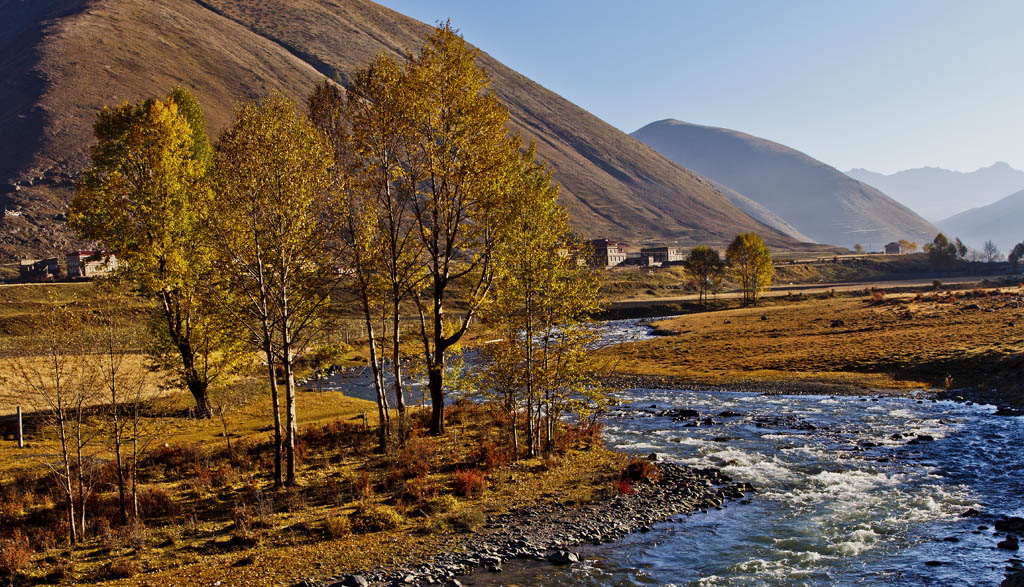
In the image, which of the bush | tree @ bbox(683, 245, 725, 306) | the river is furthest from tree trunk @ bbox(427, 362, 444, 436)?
tree @ bbox(683, 245, 725, 306)

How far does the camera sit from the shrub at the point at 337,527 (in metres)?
18.6

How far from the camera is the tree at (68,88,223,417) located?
3206cm

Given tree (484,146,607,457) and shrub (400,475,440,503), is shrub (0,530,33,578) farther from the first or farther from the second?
tree (484,146,607,457)

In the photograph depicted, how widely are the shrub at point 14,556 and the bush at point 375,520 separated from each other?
8.61 metres

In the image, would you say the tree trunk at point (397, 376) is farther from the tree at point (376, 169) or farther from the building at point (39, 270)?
the building at point (39, 270)

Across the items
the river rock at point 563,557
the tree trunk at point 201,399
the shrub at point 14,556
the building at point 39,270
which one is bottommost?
the river rock at point 563,557

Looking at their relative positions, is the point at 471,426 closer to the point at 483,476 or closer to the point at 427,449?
the point at 427,449

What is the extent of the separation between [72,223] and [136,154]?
4963 mm

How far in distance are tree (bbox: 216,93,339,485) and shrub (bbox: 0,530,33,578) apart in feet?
25.5

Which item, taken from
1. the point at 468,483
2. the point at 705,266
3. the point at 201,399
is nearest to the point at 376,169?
the point at 468,483

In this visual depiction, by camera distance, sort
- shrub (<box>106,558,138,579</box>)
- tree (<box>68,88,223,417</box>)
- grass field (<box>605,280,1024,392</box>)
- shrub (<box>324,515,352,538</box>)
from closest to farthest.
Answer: shrub (<box>106,558,138,579</box>), shrub (<box>324,515,352,538</box>), tree (<box>68,88,223,417</box>), grass field (<box>605,280,1024,392</box>)

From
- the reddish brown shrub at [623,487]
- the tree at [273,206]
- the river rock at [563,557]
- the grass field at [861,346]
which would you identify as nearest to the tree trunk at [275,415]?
the tree at [273,206]

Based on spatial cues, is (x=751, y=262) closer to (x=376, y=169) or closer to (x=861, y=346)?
(x=861, y=346)

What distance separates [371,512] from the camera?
1997 cm
